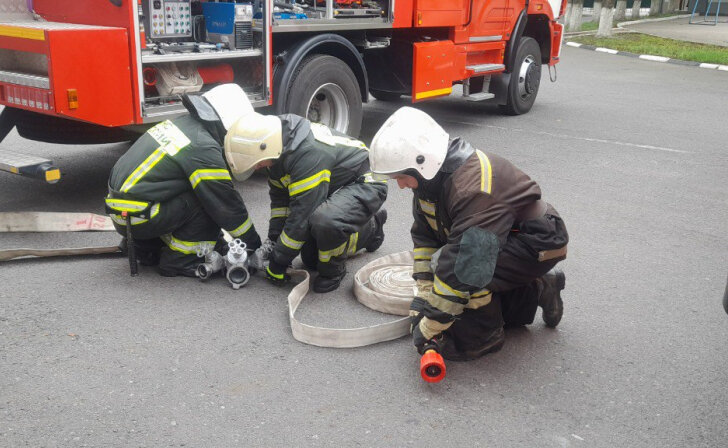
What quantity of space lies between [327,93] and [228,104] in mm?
2700

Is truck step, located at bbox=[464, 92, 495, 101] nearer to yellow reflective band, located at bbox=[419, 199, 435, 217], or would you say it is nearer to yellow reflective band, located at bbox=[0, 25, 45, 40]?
yellow reflective band, located at bbox=[0, 25, 45, 40]

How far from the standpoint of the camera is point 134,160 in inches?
157

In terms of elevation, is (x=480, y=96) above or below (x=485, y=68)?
below

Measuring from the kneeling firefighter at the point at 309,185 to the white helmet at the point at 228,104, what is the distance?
0.77 feet

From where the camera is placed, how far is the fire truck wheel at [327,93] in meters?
6.13

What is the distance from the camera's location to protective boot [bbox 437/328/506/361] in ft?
10.9

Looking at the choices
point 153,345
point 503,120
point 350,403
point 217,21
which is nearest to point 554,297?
point 350,403

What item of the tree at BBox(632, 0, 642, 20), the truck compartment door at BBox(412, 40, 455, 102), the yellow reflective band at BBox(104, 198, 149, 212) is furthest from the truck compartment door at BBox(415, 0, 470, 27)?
the tree at BBox(632, 0, 642, 20)

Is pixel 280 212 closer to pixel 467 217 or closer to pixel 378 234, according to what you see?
pixel 378 234

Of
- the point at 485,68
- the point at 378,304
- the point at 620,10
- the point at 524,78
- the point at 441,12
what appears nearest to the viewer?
the point at 378,304

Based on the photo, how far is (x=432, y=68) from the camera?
771cm

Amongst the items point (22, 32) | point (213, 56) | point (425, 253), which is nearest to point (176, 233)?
Answer: point (425, 253)

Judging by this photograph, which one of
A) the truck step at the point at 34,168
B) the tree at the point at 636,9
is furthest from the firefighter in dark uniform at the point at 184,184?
the tree at the point at 636,9

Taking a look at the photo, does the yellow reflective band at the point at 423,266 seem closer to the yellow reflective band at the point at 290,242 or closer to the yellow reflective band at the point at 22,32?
the yellow reflective band at the point at 290,242
